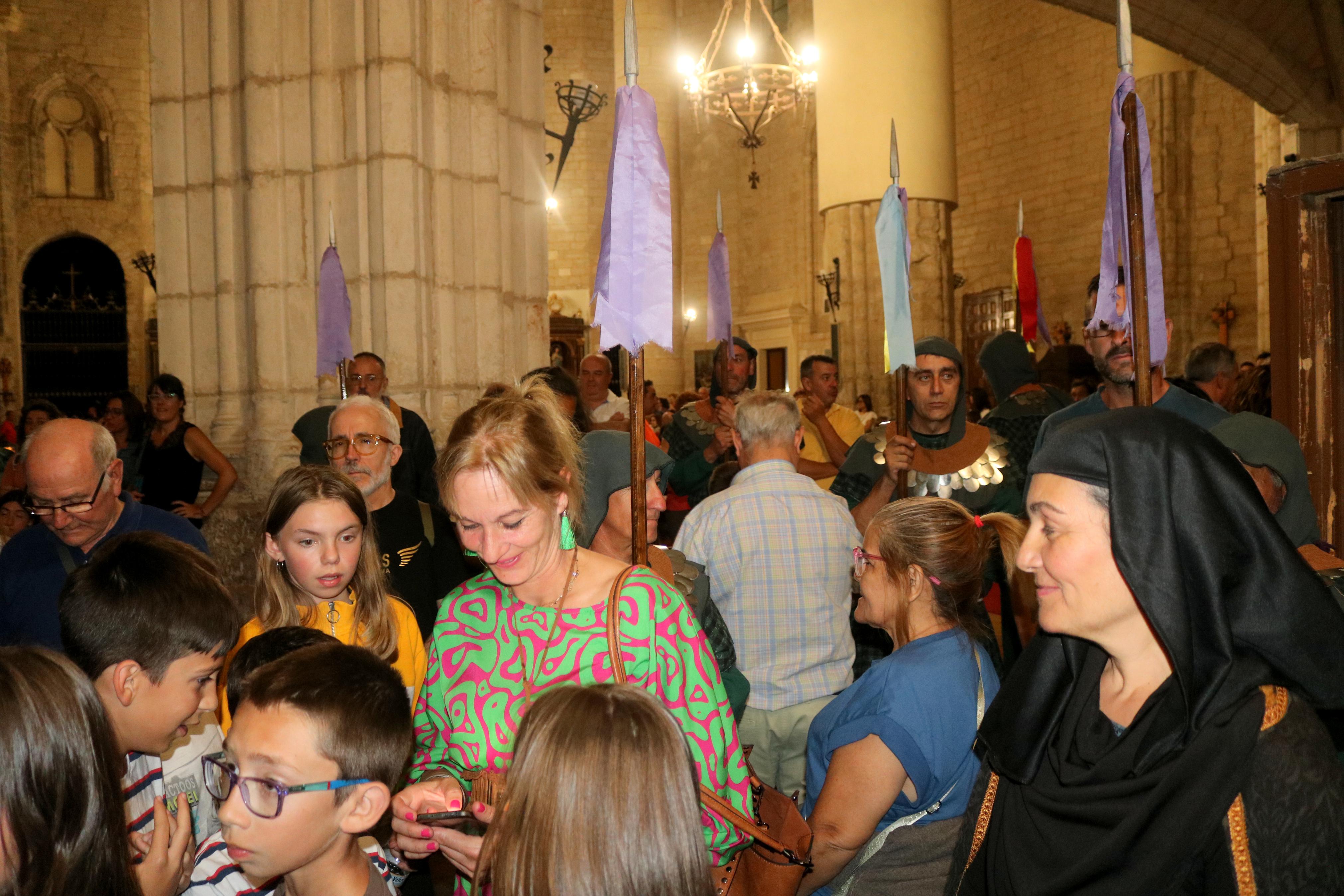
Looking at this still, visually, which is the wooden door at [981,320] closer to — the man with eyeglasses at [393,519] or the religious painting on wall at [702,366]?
the religious painting on wall at [702,366]

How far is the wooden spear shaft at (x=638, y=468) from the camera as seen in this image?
234cm

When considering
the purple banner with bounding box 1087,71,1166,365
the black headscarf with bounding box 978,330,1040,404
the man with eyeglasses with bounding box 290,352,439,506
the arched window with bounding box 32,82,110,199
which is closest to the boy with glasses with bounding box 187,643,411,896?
the purple banner with bounding box 1087,71,1166,365

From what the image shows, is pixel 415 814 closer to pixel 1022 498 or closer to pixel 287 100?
pixel 1022 498

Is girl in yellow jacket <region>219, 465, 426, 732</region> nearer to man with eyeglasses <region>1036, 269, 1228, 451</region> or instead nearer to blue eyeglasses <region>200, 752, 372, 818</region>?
blue eyeglasses <region>200, 752, 372, 818</region>

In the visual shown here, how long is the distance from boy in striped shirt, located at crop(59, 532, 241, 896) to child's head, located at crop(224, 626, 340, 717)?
5 centimetres

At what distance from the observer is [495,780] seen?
1.71 meters

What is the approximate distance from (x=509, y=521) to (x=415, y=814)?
507 mm

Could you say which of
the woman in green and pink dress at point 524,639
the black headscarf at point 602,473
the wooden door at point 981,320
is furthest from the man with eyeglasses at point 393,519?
the wooden door at point 981,320

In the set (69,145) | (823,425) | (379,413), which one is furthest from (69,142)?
(379,413)

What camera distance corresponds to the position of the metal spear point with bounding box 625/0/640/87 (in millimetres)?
2244

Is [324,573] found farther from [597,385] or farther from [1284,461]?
[597,385]

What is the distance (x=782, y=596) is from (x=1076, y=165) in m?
15.3

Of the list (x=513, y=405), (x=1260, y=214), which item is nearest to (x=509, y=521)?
(x=513, y=405)

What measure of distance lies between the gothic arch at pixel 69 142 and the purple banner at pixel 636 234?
20.2 m
